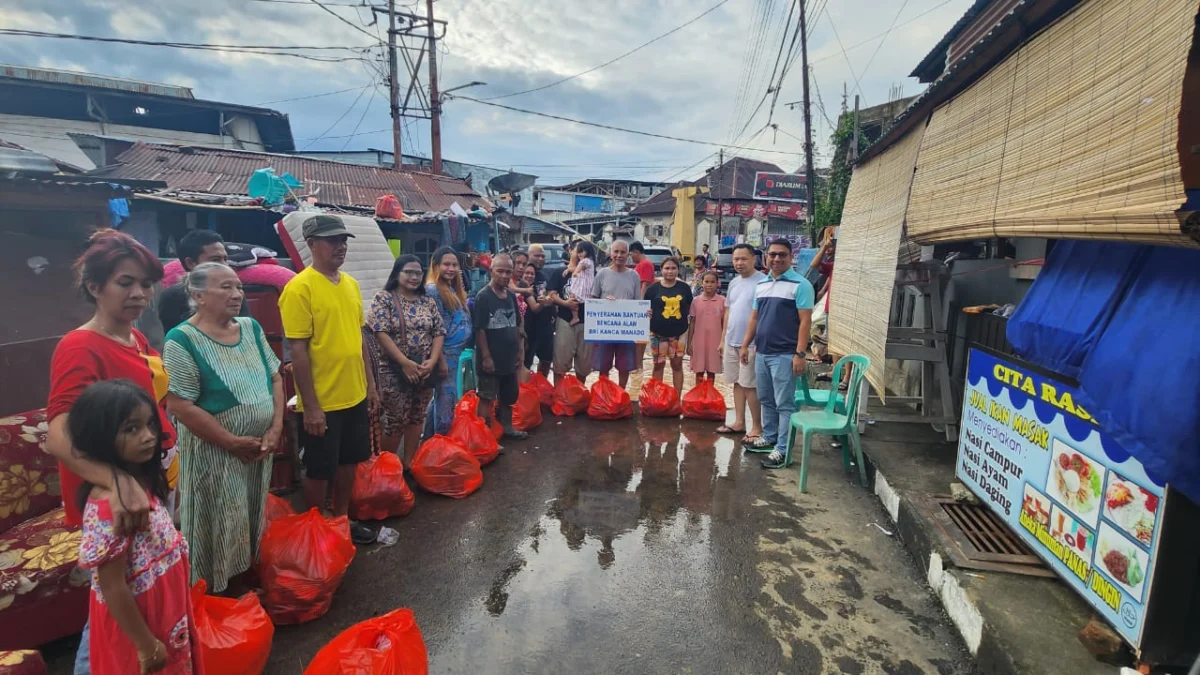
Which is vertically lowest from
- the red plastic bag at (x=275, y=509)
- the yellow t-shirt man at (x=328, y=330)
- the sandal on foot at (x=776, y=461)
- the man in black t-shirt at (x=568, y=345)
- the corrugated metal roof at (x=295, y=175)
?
the sandal on foot at (x=776, y=461)

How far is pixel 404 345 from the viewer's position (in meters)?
4.13

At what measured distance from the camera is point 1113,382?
2.13 meters

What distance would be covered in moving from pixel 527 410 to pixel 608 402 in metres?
0.93

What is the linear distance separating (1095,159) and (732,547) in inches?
110

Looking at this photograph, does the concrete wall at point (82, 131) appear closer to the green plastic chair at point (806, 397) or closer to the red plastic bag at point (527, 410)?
the red plastic bag at point (527, 410)

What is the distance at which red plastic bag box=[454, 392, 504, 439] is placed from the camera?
5.11 m

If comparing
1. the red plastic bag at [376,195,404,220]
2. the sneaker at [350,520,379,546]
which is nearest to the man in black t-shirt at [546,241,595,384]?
the sneaker at [350,520,379,546]

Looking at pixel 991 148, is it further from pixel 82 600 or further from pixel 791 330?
pixel 82 600

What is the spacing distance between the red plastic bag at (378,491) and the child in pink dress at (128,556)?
192cm

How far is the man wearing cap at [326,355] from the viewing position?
3.11 m

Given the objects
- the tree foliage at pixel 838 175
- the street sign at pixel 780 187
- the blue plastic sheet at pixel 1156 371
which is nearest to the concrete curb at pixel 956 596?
the blue plastic sheet at pixel 1156 371

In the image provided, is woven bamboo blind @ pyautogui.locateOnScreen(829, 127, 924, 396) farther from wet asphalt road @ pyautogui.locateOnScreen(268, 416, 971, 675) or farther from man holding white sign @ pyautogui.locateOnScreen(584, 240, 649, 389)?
man holding white sign @ pyautogui.locateOnScreen(584, 240, 649, 389)

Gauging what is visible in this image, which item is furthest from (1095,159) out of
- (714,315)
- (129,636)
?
(714,315)

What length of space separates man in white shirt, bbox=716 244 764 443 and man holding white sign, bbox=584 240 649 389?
973mm
